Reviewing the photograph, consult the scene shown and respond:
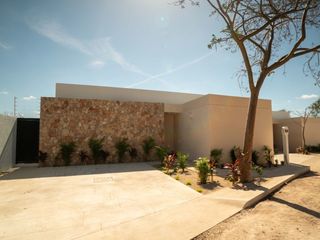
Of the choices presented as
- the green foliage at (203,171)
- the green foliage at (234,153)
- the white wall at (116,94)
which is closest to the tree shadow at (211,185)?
the green foliage at (203,171)

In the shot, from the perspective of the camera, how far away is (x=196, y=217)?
413 cm

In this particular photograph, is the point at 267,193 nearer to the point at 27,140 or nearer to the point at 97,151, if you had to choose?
the point at 97,151

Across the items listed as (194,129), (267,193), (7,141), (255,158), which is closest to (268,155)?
(255,158)

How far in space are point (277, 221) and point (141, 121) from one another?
961 cm

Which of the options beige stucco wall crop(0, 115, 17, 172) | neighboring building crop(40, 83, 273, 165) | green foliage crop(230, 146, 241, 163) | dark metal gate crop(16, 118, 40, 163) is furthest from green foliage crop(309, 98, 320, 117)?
beige stucco wall crop(0, 115, 17, 172)

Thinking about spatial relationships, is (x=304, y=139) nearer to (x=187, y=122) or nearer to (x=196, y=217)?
(x=187, y=122)

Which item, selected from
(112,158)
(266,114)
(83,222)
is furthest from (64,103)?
(266,114)

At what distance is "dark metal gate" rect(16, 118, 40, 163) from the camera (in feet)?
37.7

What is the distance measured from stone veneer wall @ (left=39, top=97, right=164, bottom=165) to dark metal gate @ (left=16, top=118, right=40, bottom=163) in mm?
962

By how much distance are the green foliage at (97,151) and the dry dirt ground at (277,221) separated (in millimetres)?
8475

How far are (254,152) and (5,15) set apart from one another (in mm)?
11691

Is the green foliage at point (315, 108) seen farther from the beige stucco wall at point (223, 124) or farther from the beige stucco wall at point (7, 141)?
the beige stucco wall at point (7, 141)

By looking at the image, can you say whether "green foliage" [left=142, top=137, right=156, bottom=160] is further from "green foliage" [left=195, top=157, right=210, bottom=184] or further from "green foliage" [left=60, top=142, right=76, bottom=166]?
"green foliage" [left=195, top=157, right=210, bottom=184]

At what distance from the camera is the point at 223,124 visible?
422 inches
